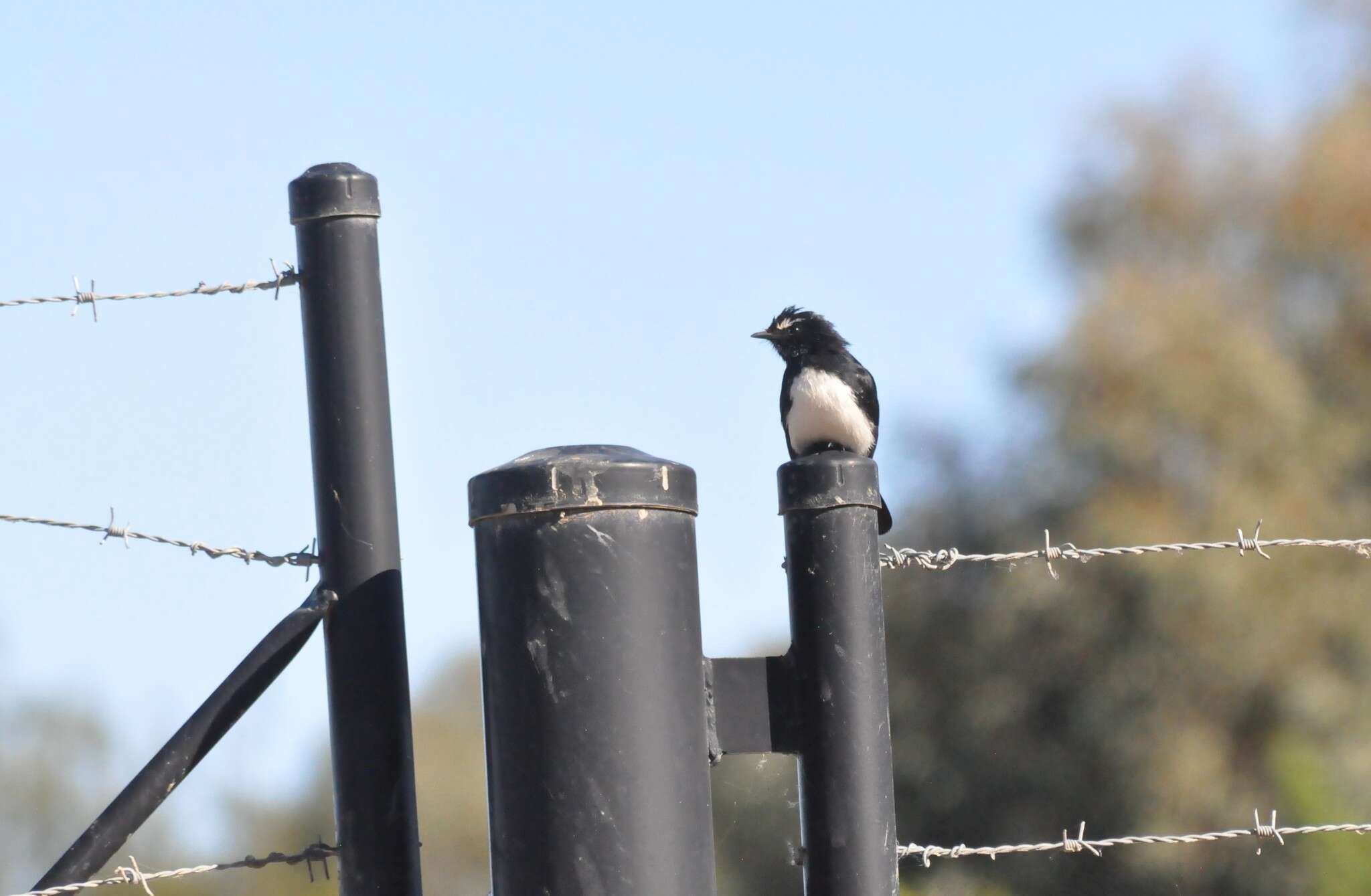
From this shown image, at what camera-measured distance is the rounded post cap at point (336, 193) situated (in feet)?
7.88

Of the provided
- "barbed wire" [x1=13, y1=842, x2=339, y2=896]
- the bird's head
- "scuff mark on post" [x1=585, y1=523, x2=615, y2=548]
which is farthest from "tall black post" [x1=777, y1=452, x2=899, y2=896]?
the bird's head

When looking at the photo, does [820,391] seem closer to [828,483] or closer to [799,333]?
[799,333]

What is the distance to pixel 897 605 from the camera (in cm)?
1980

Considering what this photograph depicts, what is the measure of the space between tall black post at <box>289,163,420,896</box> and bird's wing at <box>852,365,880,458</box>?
10.3 feet

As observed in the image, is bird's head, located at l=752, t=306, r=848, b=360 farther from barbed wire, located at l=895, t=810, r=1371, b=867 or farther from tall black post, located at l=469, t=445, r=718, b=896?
tall black post, located at l=469, t=445, r=718, b=896

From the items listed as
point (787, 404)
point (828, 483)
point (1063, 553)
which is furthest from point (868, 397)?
point (828, 483)

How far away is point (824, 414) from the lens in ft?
17.4

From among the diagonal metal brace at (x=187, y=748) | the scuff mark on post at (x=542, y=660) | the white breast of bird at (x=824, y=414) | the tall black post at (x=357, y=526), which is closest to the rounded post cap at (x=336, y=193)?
the tall black post at (x=357, y=526)

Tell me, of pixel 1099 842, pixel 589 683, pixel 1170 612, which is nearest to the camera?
pixel 589 683

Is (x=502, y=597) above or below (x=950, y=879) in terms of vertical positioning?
above

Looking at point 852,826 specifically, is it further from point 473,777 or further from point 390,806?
point 473,777

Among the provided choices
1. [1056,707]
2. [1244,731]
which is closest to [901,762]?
[1056,707]

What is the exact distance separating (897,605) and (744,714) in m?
17.6

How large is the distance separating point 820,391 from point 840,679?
303cm
